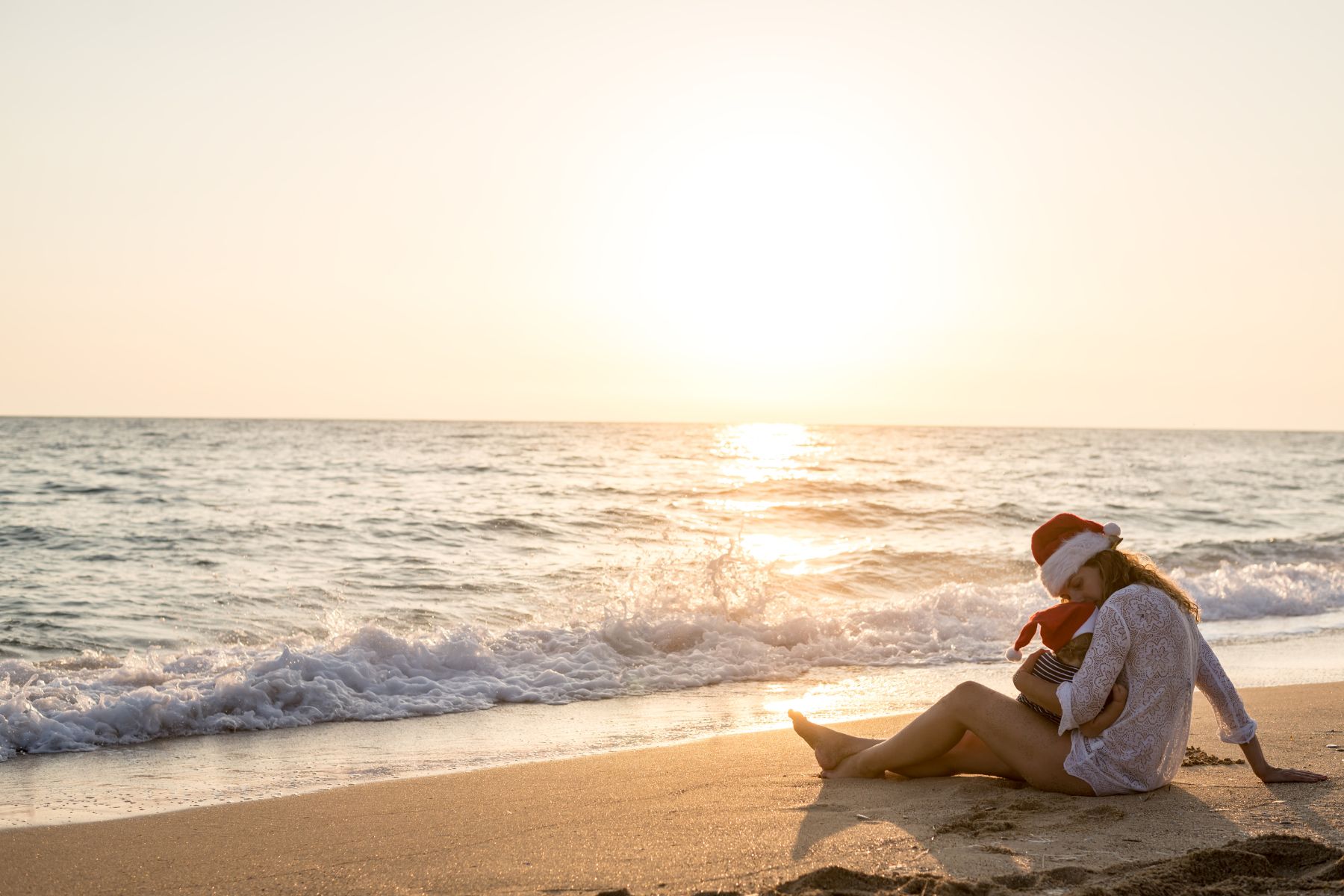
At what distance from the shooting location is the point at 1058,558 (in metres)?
4.38

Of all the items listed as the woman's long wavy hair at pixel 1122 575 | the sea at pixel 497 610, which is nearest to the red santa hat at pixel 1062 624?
the woman's long wavy hair at pixel 1122 575

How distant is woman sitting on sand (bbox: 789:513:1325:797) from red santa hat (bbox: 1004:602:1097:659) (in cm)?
7

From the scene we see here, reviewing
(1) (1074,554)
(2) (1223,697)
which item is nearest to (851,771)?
(1) (1074,554)

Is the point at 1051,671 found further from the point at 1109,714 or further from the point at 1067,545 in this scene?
the point at 1067,545

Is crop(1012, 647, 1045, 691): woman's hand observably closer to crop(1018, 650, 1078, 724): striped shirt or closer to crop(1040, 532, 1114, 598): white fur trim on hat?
crop(1018, 650, 1078, 724): striped shirt

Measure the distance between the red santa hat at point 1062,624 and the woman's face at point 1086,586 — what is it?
0.03 metres

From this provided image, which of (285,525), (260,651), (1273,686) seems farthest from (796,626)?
(285,525)

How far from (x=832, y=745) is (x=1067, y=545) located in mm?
1664

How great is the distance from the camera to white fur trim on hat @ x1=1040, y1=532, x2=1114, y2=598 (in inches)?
171

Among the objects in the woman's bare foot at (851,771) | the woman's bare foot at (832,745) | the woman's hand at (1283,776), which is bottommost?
the woman's bare foot at (851,771)

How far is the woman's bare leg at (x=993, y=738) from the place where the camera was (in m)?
4.58

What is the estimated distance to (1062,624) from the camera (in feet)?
14.5

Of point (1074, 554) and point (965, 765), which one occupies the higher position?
point (1074, 554)

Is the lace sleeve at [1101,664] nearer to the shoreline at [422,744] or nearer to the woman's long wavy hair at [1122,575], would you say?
the woman's long wavy hair at [1122,575]
